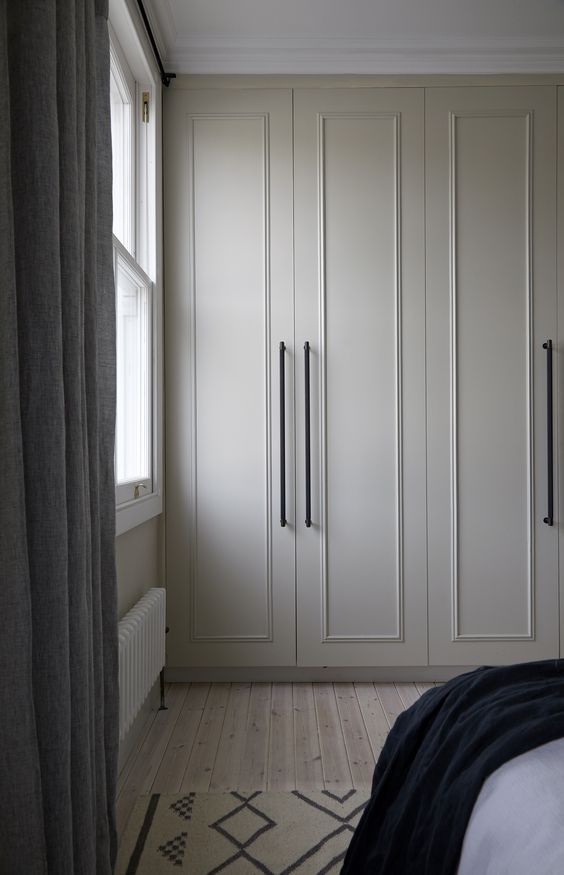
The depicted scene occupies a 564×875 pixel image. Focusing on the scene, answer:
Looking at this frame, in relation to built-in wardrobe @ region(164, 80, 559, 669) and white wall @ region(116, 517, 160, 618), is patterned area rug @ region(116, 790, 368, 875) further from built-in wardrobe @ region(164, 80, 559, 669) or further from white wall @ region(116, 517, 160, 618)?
built-in wardrobe @ region(164, 80, 559, 669)

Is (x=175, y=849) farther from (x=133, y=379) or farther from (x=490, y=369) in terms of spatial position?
(x=490, y=369)

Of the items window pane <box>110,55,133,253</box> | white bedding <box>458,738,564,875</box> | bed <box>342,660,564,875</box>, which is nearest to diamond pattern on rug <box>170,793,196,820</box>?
bed <box>342,660,564,875</box>

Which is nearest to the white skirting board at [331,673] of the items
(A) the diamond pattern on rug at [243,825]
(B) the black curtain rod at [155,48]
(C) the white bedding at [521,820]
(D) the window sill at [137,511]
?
(D) the window sill at [137,511]

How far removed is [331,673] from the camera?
273 cm

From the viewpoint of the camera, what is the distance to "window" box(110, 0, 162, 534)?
7.41 ft

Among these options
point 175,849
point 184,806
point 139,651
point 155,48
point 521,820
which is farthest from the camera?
point 155,48

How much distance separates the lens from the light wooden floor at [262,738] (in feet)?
6.38

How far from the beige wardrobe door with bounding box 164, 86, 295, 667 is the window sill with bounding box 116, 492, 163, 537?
200mm

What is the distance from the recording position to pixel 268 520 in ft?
8.89

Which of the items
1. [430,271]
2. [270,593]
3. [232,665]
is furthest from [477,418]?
[232,665]

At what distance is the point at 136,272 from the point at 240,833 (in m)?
1.90

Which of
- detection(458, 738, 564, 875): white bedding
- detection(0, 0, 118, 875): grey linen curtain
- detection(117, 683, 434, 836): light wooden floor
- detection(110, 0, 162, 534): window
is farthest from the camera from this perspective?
detection(110, 0, 162, 534): window

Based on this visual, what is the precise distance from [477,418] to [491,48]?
1642 mm

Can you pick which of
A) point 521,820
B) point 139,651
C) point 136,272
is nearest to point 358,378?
point 136,272
